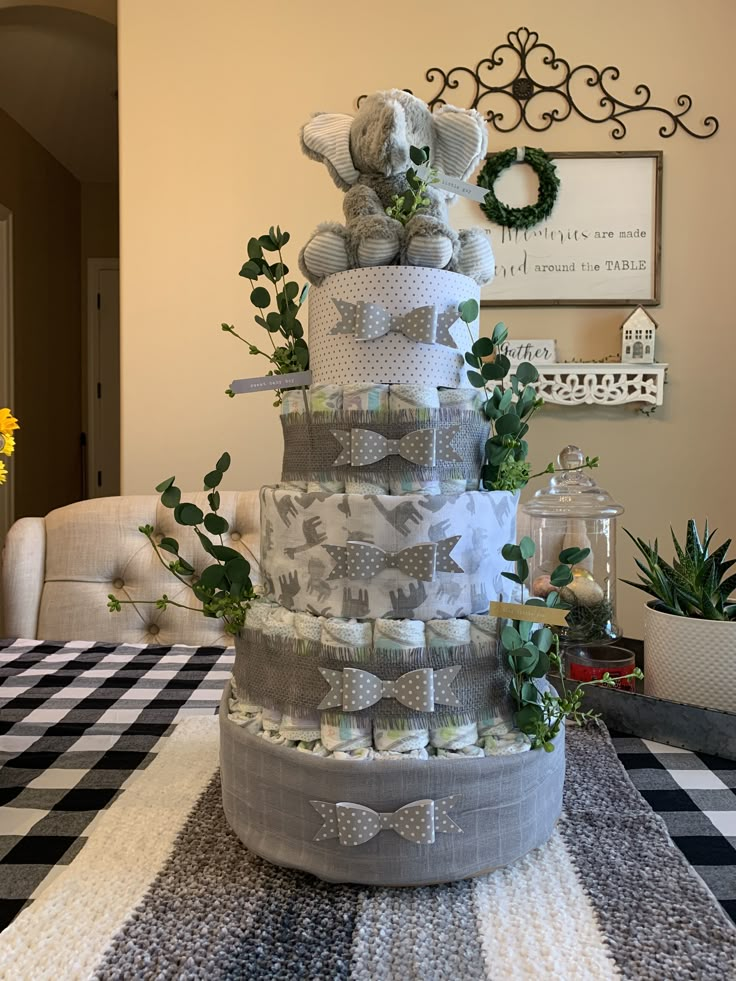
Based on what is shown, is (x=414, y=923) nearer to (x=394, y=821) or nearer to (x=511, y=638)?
(x=394, y=821)

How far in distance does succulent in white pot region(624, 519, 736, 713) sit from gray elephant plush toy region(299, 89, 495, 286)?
457 millimetres

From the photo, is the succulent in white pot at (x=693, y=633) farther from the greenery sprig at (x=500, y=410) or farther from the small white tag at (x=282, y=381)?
the small white tag at (x=282, y=381)

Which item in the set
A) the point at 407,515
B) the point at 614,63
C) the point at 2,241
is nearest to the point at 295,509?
the point at 407,515

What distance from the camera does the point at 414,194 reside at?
597mm

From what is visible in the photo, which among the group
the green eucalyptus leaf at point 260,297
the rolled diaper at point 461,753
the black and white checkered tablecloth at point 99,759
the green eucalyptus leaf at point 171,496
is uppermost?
the green eucalyptus leaf at point 260,297

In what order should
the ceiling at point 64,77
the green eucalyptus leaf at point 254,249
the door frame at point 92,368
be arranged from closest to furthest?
the green eucalyptus leaf at point 254,249, the ceiling at point 64,77, the door frame at point 92,368

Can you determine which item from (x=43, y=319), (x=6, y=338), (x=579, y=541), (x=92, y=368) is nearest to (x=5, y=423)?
(x=579, y=541)

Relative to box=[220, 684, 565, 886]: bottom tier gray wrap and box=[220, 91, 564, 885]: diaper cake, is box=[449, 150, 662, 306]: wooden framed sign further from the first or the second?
box=[220, 684, 565, 886]: bottom tier gray wrap

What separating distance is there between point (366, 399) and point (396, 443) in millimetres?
44

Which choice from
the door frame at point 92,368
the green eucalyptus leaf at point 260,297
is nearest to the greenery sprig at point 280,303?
the green eucalyptus leaf at point 260,297

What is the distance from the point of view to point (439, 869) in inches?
20.6

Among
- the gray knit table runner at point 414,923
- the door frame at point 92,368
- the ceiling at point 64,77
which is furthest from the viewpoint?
the door frame at point 92,368

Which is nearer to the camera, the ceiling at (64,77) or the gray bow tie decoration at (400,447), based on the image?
the gray bow tie decoration at (400,447)

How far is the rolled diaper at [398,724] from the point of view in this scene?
Answer: 530mm
